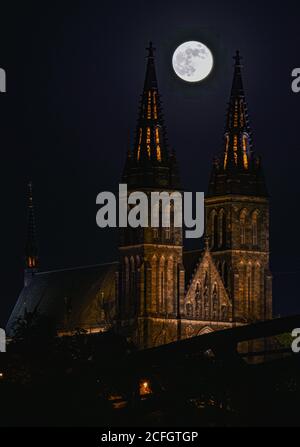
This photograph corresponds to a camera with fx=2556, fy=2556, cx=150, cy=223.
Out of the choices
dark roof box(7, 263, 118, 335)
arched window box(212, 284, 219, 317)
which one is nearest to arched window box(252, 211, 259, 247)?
arched window box(212, 284, 219, 317)

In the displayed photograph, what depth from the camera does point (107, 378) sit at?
143 ft

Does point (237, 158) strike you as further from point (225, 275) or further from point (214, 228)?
point (225, 275)

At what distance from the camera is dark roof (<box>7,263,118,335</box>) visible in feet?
466

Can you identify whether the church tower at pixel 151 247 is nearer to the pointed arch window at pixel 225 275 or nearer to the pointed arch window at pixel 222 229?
the pointed arch window at pixel 222 229

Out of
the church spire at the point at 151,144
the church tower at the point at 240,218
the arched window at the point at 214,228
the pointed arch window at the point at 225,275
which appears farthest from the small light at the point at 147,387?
the pointed arch window at the point at 225,275

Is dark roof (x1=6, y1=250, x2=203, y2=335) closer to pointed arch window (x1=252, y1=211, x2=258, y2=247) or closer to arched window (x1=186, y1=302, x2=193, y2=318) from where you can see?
arched window (x1=186, y1=302, x2=193, y2=318)

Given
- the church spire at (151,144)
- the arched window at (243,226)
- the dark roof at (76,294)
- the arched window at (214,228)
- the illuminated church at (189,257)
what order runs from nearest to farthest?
the church spire at (151,144)
the illuminated church at (189,257)
the arched window at (214,228)
the arched window at (243,226)
the dark roof at (76,294)

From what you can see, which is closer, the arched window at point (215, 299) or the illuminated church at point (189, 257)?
the illuminated church at point (189, 257)

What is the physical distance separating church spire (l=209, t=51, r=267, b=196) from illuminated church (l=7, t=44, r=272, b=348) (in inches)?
2.1

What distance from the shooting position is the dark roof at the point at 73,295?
5591 inches

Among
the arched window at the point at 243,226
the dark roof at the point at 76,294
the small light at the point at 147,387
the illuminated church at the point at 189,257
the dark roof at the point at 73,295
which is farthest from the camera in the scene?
the dark roof at the point at 73,295

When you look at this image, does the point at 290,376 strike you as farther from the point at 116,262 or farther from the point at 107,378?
the point at 116,262
